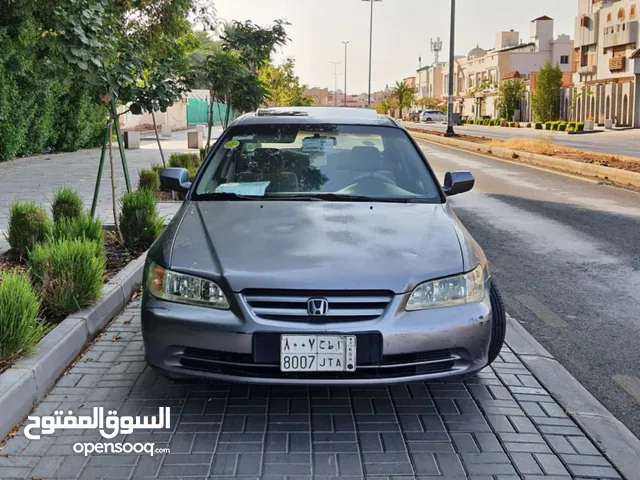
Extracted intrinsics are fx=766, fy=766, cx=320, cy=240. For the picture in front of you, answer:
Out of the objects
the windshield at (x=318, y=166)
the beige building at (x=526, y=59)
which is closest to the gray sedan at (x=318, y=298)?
the windshield at (x=318, y=166)

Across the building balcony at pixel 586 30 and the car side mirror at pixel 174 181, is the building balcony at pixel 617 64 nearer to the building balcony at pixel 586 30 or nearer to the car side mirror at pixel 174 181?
the building balcony at pixel 586 30

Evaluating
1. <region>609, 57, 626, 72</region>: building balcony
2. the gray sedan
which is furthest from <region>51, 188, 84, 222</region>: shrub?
<region>609, 57, 626, 72</region>: building balcony

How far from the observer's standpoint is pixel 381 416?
396 centimetres

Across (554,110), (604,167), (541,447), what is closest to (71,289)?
(541,447)

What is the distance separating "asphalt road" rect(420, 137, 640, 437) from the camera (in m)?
4.93

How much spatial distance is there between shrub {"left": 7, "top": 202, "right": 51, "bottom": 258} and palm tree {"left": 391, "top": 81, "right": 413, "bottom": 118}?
128m

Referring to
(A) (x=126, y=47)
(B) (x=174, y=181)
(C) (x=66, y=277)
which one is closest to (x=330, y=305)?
(B) (x=174, y=181)

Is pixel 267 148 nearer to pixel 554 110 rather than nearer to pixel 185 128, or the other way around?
pixel 185 128

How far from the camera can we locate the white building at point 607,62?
5866cm

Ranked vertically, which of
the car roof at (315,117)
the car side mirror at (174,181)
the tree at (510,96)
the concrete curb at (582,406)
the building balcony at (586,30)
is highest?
the building balcony at (586,30)

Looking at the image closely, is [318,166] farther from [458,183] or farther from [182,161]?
[182,161]

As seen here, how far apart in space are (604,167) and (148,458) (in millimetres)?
15167

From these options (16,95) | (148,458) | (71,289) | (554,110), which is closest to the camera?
(148,458)

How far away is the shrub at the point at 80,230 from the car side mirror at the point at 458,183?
120 inches
